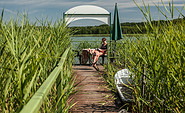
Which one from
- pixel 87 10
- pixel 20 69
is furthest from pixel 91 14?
pixel 20 69

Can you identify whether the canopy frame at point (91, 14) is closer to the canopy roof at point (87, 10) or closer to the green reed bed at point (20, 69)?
the canopy roof at point (87, 10)

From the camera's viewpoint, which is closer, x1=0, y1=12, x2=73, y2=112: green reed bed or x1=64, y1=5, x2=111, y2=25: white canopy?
x1=0, y1=12, x2=73, y2=112: green reed bed

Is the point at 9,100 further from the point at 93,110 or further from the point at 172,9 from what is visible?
the point at 93,110

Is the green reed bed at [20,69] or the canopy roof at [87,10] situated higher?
the canopy roof at [87,10]

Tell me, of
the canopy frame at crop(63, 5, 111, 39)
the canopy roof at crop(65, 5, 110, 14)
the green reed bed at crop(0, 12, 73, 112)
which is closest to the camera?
the green reed bed at crop(0, 12, 73, 112)

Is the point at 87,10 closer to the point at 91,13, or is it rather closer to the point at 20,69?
the point at 91,13

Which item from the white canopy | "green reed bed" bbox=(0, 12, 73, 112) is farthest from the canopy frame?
"green reed bed" bbox=(0, 12, 73, 112)

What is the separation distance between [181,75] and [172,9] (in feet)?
2.06

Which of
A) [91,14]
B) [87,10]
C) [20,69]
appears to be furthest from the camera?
[87,10]

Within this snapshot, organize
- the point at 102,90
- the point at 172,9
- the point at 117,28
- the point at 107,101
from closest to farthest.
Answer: the point at 172,9
the point at 107,101
the point at 102,90
the point at 117,28

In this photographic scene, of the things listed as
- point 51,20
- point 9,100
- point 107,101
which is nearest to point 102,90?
point 107,101

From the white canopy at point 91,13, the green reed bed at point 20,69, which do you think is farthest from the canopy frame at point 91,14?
the green reed bed at point 20,69

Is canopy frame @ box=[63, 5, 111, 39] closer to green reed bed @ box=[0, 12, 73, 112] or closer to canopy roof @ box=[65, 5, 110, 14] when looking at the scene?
canopy roof @ box=[65, 5, 110, 14]

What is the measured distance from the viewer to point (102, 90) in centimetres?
450
